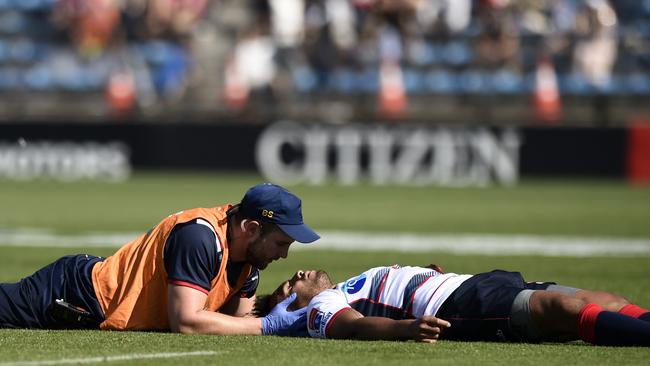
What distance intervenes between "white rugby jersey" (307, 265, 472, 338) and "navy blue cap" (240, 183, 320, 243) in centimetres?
45

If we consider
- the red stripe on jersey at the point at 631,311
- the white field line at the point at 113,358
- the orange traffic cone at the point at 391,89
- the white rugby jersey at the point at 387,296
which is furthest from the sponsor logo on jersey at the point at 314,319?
the orange traffic cone at the point at 391,89

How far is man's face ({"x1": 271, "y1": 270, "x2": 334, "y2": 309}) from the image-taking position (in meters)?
8.08

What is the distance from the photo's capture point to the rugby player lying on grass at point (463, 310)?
23.8ft

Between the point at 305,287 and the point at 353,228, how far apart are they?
10.6 metres

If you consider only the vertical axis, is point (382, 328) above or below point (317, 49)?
below

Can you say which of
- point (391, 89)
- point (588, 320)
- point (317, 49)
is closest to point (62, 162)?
point (317, 49)

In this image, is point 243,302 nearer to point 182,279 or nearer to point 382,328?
point 182,279

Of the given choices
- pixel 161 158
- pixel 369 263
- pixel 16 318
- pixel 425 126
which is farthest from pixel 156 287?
pixel 161 158

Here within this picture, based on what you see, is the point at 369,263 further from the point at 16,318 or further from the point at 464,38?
the point at 464,38

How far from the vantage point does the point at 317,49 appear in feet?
93.2

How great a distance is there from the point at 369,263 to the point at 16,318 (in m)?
5.88

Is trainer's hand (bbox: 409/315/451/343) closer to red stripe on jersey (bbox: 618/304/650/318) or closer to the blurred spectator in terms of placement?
red stripe on jersey (bbox: 618/304/650/318)

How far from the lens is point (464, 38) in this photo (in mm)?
28359

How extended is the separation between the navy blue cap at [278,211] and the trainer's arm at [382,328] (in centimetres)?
56
